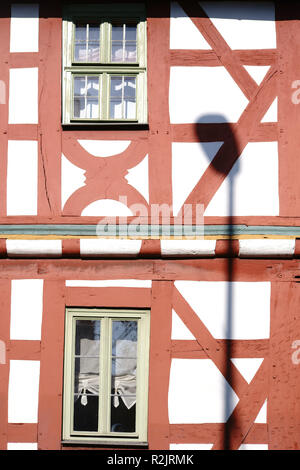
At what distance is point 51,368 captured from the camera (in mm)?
6273

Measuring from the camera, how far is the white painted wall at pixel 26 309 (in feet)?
20.7

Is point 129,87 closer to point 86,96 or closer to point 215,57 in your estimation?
point 86,96

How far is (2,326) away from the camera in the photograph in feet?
20.8

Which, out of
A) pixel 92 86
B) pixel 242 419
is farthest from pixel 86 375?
pixel 92 86

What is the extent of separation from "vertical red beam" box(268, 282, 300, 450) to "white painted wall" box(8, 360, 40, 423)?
2.39 metres

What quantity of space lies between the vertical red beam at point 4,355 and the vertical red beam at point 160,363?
1484mm

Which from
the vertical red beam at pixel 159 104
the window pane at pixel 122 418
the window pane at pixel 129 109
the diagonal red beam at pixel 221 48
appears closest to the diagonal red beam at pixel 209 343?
the window pane at pixel 122 418

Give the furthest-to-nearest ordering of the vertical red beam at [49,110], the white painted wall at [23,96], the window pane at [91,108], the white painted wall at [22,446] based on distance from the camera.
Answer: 1. the window pane at [91,108]
2. the white painted wall at [23,96]
3. the vertical red beam at [49,110]
4. the white painted wall at [22,446]

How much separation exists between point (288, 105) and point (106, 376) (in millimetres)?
3416

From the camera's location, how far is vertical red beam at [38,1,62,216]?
6457 millimetres

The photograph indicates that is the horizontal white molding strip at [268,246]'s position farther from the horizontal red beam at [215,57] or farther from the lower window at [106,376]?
the horizontal red beam at [215,57]

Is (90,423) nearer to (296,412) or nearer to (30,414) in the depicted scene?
(30,414)

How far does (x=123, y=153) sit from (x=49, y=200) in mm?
926
